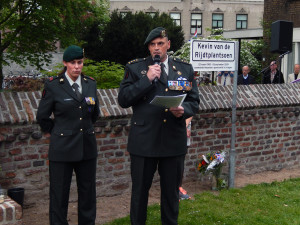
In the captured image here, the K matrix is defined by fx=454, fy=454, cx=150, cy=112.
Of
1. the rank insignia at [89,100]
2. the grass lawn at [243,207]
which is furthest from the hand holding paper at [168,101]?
the grass lawn at [243,207]

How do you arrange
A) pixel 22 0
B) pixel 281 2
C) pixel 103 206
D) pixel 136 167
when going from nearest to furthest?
1. pixel 136 167
2. pixel 103 206
3. pixel 22 0
4. pixel 281 2

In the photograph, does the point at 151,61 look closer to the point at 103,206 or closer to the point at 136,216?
the point at 136,216

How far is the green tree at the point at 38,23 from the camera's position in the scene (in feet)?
41.1

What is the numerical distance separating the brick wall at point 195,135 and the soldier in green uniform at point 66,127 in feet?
3.63

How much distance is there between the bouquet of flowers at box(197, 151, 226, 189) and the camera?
22.4 feet

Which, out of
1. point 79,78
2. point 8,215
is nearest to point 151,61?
point 79,78

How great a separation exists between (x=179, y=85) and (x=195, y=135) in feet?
9.57

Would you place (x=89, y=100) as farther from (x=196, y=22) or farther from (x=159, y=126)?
(x=196, y=22)

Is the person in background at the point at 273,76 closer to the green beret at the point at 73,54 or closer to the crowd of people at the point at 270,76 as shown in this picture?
the crowd of people at the point at 270,76

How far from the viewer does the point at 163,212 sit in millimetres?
4484

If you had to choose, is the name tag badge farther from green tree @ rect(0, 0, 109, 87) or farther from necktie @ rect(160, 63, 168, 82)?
green tree @ rect(0, 0, 109, 87)

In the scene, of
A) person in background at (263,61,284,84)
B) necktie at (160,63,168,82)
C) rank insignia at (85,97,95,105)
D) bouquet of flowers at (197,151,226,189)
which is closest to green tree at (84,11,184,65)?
person in background at (263,61,284,84)

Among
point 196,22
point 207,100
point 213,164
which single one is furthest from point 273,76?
point 196,22

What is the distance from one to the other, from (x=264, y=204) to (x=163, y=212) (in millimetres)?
2132
